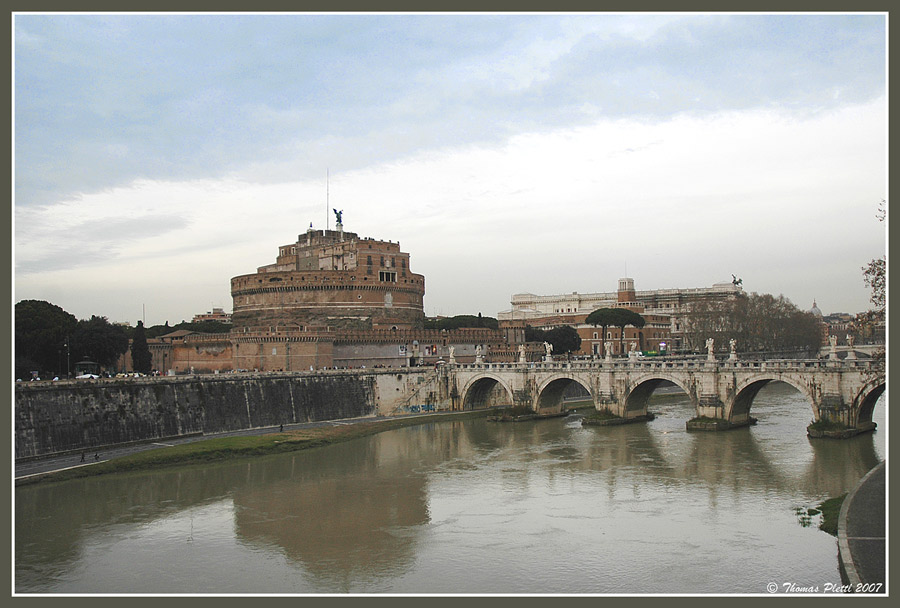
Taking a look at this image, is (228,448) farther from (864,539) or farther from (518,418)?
(864,539)

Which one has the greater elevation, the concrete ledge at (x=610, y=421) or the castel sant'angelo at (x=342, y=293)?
the castel sant'angelo at (x=342, y=293)

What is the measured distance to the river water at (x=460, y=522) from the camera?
732 inches

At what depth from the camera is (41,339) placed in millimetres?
41844

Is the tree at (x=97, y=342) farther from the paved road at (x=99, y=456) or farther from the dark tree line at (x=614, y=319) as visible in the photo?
the dark tree line at (x=614, y=319)

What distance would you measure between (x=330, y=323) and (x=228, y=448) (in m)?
30.4

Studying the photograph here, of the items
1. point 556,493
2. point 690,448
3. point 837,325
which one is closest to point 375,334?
point 690,448

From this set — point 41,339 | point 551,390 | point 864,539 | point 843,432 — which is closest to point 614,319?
point 551,390

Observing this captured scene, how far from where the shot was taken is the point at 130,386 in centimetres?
3634

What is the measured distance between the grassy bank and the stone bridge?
6942 mm

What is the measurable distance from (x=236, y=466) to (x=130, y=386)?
279 inches

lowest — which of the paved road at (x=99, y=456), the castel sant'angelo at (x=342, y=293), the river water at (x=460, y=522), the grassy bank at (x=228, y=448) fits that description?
the river water at (x=460, y=522)

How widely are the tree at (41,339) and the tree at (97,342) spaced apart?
60 cm

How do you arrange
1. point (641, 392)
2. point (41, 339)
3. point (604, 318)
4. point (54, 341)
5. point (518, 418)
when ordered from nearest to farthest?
point (41, 339) < point (54, 341) < point (641, 392) < point (518, 418) < point (604, 318)

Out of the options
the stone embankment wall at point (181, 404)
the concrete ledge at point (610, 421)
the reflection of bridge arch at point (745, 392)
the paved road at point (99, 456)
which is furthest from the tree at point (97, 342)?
the reflection of bridge arch at point (745, 392)
